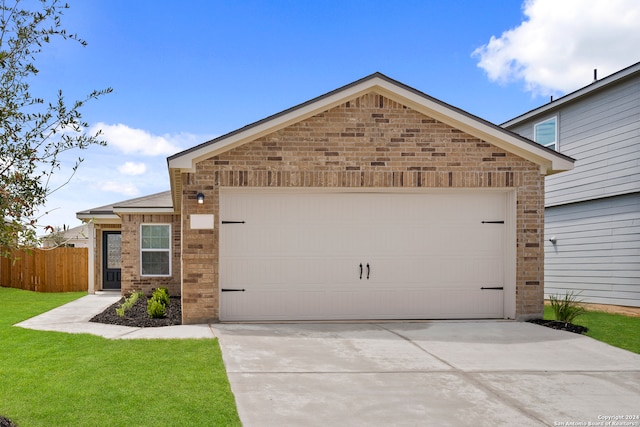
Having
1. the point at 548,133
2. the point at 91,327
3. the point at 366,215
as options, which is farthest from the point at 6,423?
the point at 548,133

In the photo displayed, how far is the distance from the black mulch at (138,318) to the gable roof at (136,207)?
3.34 m

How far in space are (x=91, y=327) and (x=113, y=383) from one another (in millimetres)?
4706

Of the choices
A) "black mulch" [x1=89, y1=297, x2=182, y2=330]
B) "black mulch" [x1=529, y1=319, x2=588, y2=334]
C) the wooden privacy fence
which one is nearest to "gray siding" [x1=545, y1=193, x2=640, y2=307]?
"black mulch" [x1=529, y1=319, x2=588, y2=334]

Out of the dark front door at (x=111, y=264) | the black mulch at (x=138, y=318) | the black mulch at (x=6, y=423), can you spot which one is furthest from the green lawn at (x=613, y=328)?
the dark front door at (x=111, y=264)

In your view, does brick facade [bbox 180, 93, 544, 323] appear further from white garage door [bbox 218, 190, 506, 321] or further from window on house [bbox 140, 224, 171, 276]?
window on house [bbox 140, 224, 171, 276]

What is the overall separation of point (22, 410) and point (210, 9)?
9.03 metres

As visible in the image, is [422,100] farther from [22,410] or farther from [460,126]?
[22,410]

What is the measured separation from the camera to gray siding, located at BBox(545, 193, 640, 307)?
13812 millimetres

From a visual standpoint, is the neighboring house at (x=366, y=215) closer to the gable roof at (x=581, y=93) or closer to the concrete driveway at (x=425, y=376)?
the concrete driveway at (x=425, y=376)

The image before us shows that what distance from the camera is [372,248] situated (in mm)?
10672

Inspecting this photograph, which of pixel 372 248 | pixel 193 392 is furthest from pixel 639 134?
pixel 193 392

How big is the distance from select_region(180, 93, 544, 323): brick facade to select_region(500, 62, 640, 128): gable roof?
4.87 metres

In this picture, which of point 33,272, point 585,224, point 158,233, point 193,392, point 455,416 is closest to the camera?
point 455,416

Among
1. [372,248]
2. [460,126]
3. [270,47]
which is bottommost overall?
[372,248]
